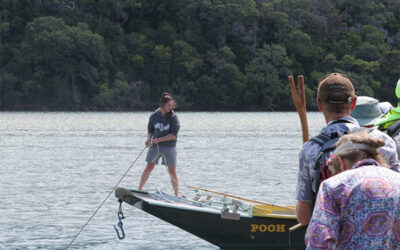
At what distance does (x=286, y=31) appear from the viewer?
95.6 meters

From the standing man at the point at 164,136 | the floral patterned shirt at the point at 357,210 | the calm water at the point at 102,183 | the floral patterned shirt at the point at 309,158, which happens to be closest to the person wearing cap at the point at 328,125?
the floral patterned shirt at the point at 309,158

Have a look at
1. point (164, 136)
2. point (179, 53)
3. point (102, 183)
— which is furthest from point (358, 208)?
point (179, 53)

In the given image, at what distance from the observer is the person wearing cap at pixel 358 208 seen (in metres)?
3.00

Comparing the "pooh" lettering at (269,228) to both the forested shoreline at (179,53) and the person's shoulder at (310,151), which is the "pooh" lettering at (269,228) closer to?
the person's shoulder at (310,151)

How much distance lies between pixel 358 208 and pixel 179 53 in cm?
8877

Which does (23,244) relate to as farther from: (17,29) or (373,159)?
(17,29)

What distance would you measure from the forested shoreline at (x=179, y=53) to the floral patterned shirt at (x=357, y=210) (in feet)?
274

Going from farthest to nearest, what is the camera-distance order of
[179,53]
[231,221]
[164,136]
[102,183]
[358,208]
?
1. [179,53]
2. [102,183]
3. [164,136]
4. [231,221]
5. [358,208]

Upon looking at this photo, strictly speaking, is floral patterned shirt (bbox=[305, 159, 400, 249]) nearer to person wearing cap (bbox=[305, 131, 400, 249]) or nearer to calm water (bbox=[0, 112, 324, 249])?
person wearing cap (bbox=[305, 131, 400, 249])

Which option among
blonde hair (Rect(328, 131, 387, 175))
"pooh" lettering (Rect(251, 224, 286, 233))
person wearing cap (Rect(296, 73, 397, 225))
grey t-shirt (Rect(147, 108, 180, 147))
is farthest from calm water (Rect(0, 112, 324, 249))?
blonde hair (Rect(328, 131, 387, 175))

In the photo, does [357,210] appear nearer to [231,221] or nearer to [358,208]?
[358,208]

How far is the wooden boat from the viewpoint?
7.97 metres

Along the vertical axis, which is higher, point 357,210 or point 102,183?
point 357,210

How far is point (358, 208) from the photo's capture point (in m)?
3.02
